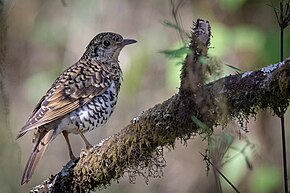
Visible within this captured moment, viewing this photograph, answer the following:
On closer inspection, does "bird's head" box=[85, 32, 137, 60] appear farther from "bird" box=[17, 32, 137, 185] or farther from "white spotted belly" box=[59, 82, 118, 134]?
"white spotted belly" box=[59, 82, 118, 134]

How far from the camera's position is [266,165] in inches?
203

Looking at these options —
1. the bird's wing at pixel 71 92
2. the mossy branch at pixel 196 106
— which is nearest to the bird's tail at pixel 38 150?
the bird's wing at pixel 71 92

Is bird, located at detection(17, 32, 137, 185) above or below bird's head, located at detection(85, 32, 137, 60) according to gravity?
below

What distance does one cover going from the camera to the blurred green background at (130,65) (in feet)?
19.0

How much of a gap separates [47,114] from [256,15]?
7.89 feet

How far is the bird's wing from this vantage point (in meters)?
4.12

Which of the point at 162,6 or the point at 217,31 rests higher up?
the point at 162,6

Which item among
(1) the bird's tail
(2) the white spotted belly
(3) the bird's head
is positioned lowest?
(1) the bird's tail

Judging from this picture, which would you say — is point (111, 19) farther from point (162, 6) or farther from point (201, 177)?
point (201, 177)

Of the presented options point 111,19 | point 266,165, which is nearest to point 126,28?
point 111,19

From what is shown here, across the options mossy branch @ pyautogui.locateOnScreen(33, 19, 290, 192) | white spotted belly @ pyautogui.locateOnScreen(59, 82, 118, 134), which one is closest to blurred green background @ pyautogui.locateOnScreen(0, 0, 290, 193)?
white spotted belly @ pyautogui.locateOnScreen(59, 82, 118, 134)

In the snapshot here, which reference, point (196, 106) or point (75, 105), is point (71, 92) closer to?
point (75, 105)

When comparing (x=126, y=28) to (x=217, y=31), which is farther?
(x=126, y=28)

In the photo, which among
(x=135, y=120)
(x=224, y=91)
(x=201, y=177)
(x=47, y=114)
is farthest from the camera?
(x=201, y=177)
